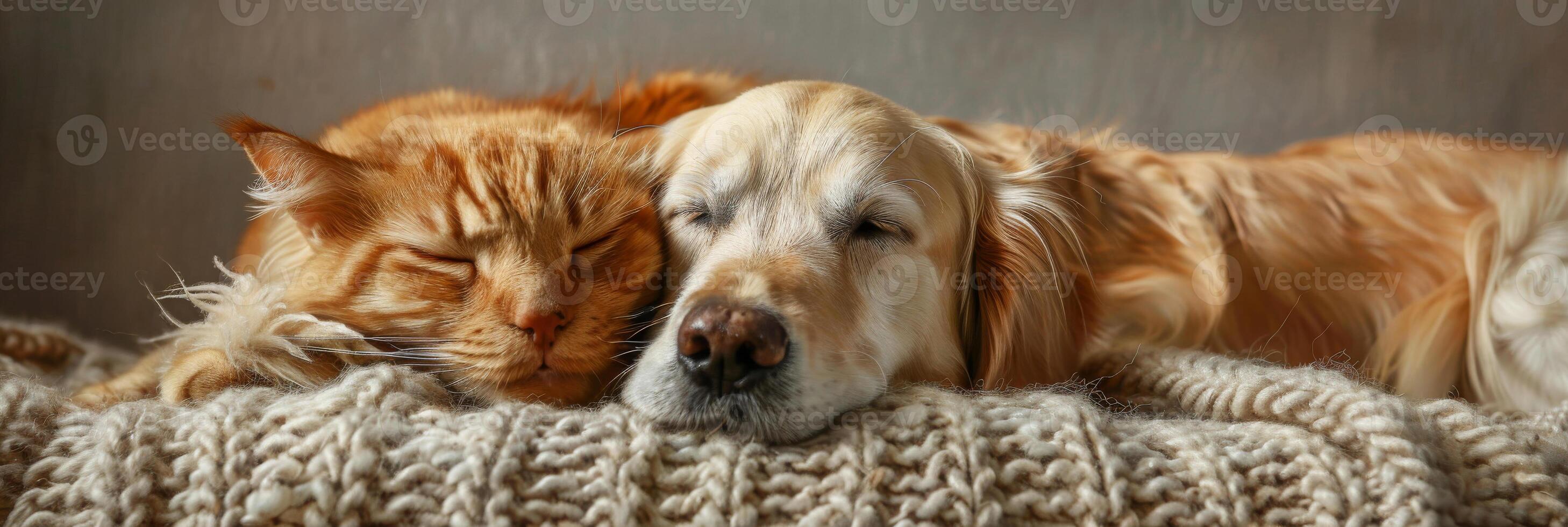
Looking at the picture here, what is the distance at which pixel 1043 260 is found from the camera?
3.41 feet

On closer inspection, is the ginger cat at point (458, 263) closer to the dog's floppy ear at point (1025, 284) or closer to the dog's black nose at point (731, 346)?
the dog's black nose at point (731, 346)

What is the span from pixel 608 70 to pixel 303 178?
0.68 m

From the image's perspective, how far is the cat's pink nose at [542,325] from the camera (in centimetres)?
78

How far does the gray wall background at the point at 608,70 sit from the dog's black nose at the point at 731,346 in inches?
29.4

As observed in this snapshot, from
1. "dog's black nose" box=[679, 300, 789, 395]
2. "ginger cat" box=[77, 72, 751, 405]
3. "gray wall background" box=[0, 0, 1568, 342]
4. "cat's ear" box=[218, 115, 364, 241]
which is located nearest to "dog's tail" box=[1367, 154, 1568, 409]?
"gray wall background" box=[0, 0, 1568, 342]

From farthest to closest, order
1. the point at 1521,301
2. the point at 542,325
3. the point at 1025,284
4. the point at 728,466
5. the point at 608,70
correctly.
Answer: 1. the point at 608,70
2. the point at 1521,301
3. the point at 1025,284
4. the point at 542,325
5. the point at 728,466

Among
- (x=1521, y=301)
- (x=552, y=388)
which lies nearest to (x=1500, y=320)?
(x=1521, y=301)

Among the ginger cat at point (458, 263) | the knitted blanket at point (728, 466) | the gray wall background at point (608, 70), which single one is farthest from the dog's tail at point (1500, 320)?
the ginger cat at point (458, 263)

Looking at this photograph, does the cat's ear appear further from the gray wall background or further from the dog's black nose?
the gray wall background

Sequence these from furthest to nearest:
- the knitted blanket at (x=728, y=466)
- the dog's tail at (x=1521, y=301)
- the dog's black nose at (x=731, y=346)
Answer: the dog's tail at (x=1521, y=301) → the dog's black nose at (x=731, y=346) → the knitted blanket at (x=728, y=466)

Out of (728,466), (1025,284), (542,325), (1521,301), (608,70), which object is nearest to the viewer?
(728,466)

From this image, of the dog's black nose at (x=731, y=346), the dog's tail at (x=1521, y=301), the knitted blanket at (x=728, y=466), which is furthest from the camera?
the dog's tail at (x=1521, y=301)

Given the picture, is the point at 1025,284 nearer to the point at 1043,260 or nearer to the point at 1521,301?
the point at 1043,260

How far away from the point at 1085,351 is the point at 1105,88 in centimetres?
66
